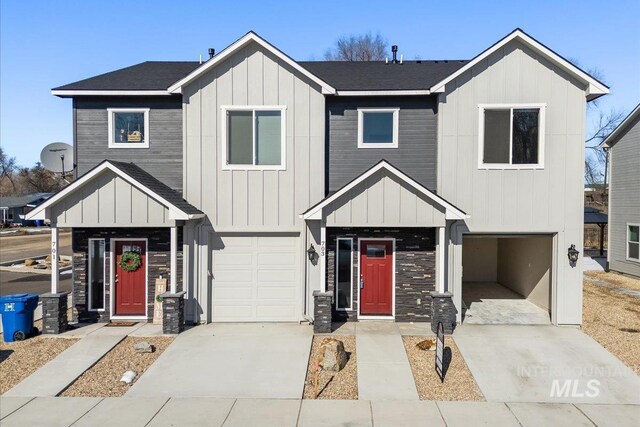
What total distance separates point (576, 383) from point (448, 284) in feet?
12.6

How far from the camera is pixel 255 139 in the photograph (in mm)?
10961

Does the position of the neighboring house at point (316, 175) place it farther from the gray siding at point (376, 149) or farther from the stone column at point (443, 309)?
the stone column at point (443, 309)

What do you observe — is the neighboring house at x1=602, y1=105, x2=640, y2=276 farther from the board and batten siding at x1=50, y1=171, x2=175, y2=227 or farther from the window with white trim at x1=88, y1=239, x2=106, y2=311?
the window with white trim at x1=88, y1=239, x2=106, y2=311

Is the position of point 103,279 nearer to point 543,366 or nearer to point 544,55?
point 543,366

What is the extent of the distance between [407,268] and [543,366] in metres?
3.78

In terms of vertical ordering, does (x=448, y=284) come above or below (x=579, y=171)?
below

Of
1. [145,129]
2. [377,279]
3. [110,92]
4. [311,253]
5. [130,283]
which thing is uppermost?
[110,92]

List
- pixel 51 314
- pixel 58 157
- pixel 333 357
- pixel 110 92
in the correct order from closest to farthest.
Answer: pixel 333 357
pixel 51 314
pixel 110 92
pixel 58 157

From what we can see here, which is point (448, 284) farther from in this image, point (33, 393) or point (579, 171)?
point (33, 393)

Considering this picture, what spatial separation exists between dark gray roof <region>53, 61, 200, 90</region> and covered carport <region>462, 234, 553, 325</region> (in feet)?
30.2

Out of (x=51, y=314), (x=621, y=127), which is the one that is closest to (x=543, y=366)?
(x=51, y=314)

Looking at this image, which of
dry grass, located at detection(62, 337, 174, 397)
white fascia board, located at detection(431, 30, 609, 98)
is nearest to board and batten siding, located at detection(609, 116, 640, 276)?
white fascia board, located at detection(431, 30, 609, 98)

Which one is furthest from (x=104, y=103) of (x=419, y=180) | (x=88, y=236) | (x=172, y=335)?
(x=419, y=180)

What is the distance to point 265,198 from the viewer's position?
10953mm
